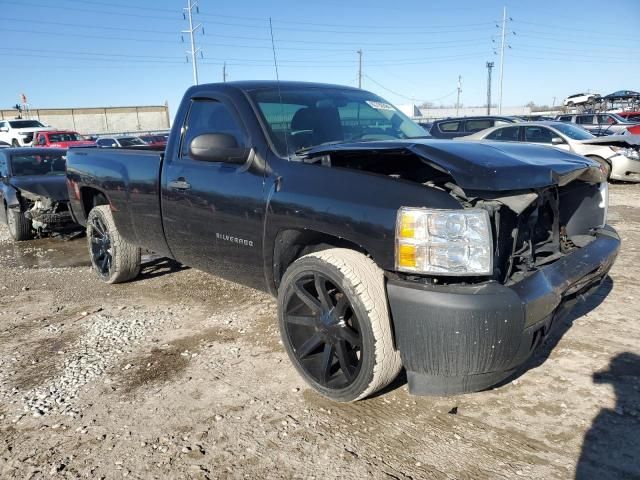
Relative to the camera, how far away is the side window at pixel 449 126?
15289mm

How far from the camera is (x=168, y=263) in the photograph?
6316 millimetres

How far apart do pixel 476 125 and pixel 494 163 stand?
43.4 feet

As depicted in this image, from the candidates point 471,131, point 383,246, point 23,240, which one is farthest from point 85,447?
point 471,131

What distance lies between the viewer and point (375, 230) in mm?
2543

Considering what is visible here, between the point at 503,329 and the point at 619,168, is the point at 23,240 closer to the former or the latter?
the point at 503,329

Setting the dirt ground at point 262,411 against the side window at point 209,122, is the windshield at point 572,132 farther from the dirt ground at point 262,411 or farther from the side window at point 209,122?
the side window at point 209,122

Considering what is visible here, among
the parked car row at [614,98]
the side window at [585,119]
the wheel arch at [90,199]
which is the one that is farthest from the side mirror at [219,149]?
the parked car row at [614,98]

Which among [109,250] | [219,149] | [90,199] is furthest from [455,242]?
[90,199]

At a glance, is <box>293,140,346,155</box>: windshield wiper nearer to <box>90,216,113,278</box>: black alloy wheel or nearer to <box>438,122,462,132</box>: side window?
<box>90,216,113,278</box>: black alloy wheel

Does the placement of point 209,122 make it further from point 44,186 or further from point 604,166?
point 44,186

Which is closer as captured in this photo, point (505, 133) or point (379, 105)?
point (379, 105)

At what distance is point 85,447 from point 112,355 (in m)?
1.15

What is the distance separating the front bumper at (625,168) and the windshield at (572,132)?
750 mm

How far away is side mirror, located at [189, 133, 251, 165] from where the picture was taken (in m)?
3.28
